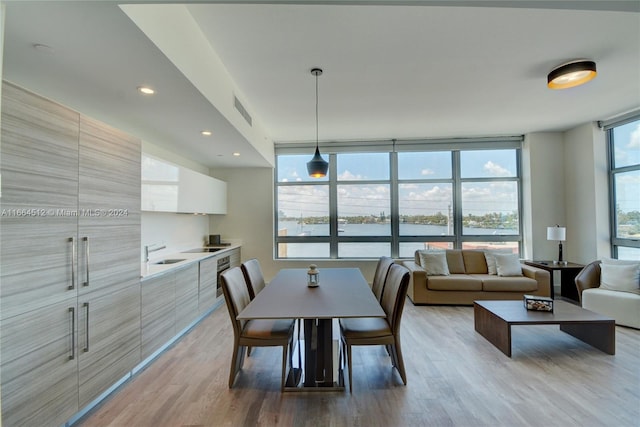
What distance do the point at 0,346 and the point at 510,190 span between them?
22.5 feet

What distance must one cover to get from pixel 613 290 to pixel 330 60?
15.0 ft

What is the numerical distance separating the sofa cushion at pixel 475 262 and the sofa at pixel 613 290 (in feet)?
4.00

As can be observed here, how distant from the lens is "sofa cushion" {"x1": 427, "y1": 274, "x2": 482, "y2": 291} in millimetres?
4383

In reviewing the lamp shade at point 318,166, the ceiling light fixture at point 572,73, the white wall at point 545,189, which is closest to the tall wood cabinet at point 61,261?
the lamp shade at point 318,166

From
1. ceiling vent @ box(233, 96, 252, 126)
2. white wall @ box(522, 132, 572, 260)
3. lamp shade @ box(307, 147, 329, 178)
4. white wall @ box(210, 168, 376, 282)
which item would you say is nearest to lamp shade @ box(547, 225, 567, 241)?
white wall @ box(522, 132, 572, 260)

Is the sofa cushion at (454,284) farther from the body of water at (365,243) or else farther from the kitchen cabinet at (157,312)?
the kitchen cabinet at (157,312)

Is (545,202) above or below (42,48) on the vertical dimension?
below

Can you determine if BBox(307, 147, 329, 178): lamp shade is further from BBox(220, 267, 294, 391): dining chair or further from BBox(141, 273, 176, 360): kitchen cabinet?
BBox(141, 273, 176, 360): kitchen cabinet

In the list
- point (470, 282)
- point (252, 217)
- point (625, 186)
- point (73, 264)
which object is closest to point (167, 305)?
point (73, 264)

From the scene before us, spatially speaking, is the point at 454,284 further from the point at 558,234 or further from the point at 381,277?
the point at 558,234

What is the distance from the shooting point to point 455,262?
4.91m

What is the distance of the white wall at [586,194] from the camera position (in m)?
4.62

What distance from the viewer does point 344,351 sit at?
105 inches

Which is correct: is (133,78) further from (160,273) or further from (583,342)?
(583,342)
